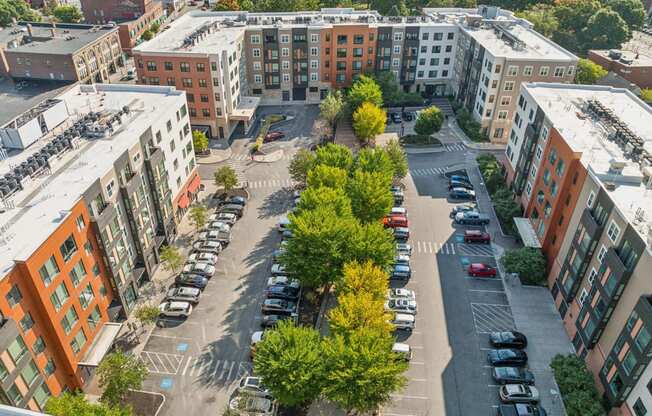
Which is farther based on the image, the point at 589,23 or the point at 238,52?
the point at 589,23

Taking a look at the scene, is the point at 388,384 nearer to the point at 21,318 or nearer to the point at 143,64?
the point at 21,318

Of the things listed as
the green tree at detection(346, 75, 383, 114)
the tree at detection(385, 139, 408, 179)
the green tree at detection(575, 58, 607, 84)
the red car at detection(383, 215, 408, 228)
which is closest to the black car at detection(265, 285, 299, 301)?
the red car at detection(383, 215, 408, 228)

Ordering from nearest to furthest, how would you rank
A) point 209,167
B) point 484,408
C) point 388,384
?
point 388,384, point 484,408, point 209,167

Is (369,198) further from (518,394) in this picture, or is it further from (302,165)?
(518,394)

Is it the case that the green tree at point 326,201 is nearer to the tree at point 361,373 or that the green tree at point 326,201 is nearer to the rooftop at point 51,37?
the tree at point 361,373

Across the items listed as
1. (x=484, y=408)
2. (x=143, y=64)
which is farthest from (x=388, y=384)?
(x=143, y=64)

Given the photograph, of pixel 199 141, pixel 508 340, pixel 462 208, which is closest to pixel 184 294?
pixel 199 141

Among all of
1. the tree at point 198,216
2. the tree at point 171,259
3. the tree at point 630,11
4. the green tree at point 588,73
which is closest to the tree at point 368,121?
the tree at point 198,216
